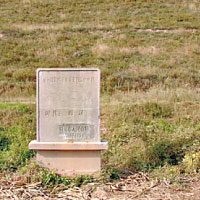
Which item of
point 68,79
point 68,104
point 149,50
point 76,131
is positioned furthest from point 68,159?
point 149,50

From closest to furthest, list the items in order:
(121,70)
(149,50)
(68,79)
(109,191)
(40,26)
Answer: (109,191) < (68,79) < (121,70) < (149,50) < (40,26)

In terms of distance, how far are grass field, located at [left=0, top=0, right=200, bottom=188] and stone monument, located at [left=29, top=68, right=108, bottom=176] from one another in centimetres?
25

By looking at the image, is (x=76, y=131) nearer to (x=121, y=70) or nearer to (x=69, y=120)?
(x=69, y=120)

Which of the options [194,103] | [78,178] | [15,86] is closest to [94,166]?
[78,178]

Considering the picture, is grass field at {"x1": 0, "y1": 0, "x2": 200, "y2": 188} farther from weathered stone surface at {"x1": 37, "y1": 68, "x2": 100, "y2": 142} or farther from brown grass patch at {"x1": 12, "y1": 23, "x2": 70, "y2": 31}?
weathered stone surface at {"x1": 37, "y1": 68, "x2": 100, "y2": 142}

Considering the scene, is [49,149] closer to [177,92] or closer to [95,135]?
[95,135]

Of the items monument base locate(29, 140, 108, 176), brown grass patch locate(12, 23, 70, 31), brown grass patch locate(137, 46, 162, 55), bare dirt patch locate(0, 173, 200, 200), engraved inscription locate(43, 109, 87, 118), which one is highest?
brown grass patch locate(12, 23, 70, 31)

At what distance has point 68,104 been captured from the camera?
4.55m

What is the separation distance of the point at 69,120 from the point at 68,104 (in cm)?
21

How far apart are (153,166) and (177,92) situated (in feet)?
12.8

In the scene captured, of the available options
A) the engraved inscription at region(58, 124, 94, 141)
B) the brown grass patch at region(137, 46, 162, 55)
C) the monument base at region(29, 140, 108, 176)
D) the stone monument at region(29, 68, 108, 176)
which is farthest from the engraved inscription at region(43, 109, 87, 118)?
the brown grass patch at region(137, 46, 162, 55)

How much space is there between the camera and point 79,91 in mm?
4527

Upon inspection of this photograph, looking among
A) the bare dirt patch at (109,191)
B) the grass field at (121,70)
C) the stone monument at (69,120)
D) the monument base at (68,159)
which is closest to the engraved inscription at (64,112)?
the stone monument at (69,120)

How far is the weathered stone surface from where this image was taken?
14.8ft
